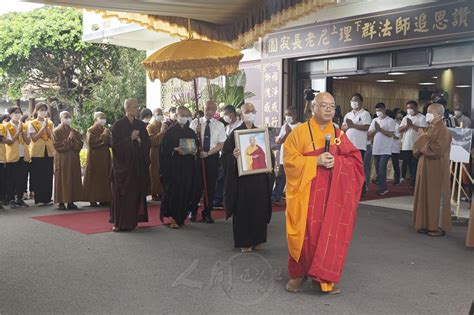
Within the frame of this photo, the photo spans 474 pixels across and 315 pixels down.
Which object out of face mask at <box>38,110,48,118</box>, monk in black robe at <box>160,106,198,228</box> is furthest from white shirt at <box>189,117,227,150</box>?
face mask at <box>38,110,48,118</box>

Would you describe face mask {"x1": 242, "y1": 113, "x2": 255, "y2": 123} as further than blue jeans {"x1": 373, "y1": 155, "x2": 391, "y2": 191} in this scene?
No

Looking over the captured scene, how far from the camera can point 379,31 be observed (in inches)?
429

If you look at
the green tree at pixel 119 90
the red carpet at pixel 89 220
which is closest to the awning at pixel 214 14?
the red carpet at pixel 89 220

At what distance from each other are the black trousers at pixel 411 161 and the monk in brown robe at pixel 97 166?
6274 mm

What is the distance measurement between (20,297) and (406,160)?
9469 mm

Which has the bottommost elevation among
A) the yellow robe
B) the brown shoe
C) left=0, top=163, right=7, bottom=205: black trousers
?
the brown shoe

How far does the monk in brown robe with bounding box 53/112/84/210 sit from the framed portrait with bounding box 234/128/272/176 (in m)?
4.20

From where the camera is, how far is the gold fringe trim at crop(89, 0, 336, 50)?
25.5 ft

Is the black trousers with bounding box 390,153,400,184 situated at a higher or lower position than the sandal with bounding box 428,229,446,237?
higher

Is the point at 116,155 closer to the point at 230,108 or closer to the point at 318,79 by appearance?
the point at 230,108

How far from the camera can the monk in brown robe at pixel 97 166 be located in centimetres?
977

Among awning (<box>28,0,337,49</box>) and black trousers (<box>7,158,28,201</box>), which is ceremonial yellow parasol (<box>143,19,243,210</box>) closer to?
awning (<box>28,0,337,49</box>)

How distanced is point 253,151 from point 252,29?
263 cm

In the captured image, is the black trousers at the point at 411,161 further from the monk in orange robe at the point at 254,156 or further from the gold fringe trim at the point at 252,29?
the monk in orange robe at the point at 254,156
